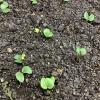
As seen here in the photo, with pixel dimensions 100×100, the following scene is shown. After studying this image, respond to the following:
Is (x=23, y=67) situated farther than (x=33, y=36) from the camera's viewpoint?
No

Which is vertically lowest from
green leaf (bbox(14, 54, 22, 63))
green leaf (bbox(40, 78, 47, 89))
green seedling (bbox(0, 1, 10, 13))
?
green leaf (bbox(40, 78, 47, 89))

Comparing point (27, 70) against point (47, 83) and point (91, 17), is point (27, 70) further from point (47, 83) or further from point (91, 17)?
point (91, 17)

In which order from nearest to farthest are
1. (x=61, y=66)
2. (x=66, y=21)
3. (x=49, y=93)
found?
(x=49, y=93) → (x=61, y=66) → (x=66, y=21)

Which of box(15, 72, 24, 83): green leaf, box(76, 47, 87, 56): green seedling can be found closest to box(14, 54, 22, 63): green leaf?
box(15, 72, 24, 83): green leaf

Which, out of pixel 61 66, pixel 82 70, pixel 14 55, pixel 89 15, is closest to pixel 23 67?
pixel 14 55

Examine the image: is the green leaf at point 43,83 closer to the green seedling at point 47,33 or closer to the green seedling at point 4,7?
the green seedling at point 47,33

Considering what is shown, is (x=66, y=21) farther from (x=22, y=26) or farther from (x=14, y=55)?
(x=14, y=55)

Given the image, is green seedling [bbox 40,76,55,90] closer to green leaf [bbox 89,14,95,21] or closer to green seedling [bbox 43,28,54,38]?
green seedling [bbox 43,28,54,38]

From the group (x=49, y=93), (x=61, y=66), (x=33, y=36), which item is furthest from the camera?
(x=33, y=36)

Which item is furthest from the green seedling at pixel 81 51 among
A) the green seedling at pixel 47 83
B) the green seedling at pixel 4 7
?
the green seedling at pixel 4 7
